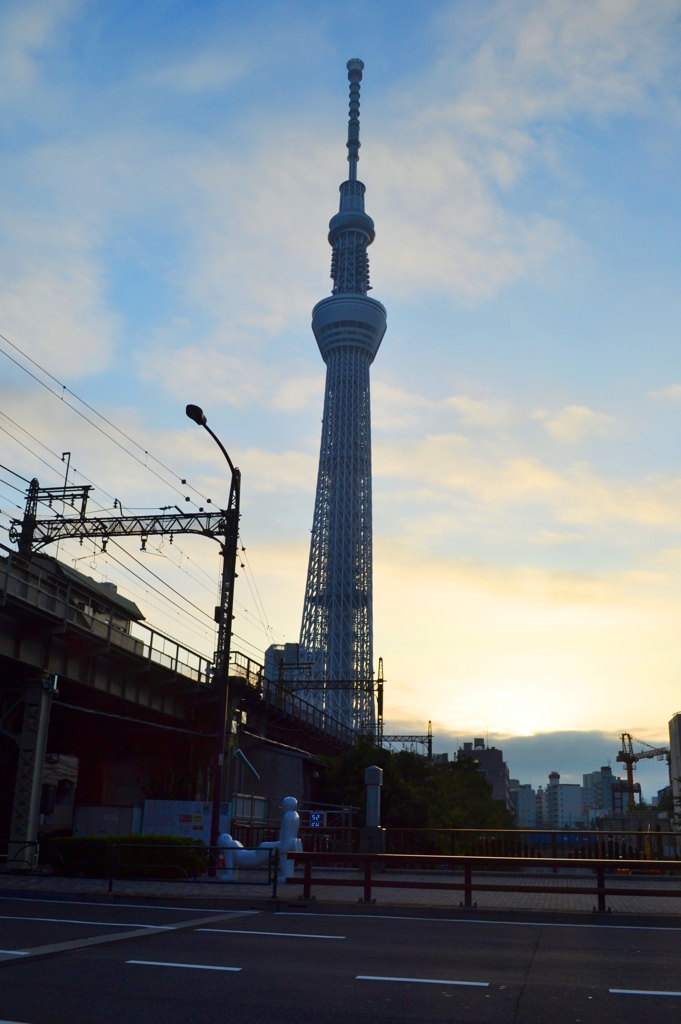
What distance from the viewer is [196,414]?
29.0m

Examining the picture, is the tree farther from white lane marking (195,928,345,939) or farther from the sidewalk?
white lane marking (195,928,345,939)

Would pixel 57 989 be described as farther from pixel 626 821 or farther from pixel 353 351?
pixel 353 351

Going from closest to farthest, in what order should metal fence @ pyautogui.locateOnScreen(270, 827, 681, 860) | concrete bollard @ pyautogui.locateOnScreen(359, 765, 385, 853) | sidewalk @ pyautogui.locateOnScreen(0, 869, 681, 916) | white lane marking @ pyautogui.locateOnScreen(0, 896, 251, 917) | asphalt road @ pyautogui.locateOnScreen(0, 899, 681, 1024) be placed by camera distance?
asphalt road @ pyautogui.locateOnScreen(0, 899, 681, 1024), white lane marking @ pyautogui.locateOnScreen(0, 896, 251, 917), sidewalk @ pyautogui.locateOnScreen(0, 869, 681, 916), metal fence @ pyautogui.locateOnScreen(270, 827, 681, 860), concrete bollard @ pyautogui.locateOnScreen(359, 765, 385, 853)

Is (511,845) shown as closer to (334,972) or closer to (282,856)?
(282,856)

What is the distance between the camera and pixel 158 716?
44188 millimetres

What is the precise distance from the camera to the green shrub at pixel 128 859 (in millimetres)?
24344

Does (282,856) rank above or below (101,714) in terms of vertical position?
below

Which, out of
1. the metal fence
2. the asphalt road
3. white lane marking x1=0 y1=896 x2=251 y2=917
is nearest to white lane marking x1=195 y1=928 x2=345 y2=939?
the asphalt road

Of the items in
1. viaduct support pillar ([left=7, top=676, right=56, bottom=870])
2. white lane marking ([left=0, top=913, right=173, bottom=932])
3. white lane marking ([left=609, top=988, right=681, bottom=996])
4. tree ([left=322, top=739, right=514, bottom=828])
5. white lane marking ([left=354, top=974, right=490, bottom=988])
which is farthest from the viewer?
tree ([left=322, top=739, right=514, bottom=828])

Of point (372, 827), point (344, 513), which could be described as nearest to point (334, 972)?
point (372, 827)

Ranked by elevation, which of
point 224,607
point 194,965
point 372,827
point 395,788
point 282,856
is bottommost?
point 194,965

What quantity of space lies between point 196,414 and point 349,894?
15.3 m

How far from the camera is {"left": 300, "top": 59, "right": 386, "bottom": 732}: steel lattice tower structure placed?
17225cm

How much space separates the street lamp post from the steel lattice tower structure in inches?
5366
